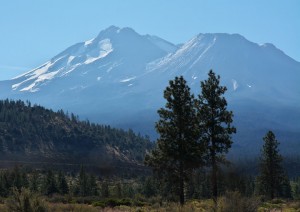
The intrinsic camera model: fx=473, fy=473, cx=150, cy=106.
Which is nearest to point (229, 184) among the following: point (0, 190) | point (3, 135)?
point (0, 190)

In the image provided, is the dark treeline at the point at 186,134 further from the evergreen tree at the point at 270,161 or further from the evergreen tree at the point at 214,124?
the evergreen tree at the point at 270,161

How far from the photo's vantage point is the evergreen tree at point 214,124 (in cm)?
4238

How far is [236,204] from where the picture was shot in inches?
752

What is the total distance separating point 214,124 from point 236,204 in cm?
2399

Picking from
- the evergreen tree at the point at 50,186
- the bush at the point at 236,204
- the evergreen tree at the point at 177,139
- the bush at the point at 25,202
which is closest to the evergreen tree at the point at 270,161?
the evergreen tree at the point at 177,139

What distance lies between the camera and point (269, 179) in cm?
7300

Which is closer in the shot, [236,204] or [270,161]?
[236,204]

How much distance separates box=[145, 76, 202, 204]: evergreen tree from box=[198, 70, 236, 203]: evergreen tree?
103 inches

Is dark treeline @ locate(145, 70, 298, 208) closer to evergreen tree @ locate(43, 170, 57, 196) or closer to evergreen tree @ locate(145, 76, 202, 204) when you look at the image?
evergreen tree @ locate(145, 76, 202, 204)

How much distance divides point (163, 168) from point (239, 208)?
21066mm

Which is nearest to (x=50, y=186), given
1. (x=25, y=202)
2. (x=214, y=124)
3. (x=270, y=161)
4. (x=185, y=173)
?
(x=270, y=161)

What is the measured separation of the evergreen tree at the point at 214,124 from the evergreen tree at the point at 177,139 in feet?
8.62

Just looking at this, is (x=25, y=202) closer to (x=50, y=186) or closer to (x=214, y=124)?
(x=214, y=124)

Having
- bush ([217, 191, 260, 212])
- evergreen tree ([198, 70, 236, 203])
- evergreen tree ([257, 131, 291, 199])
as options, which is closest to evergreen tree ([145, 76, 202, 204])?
evergreen tree ([198, 70, 236, 203])
